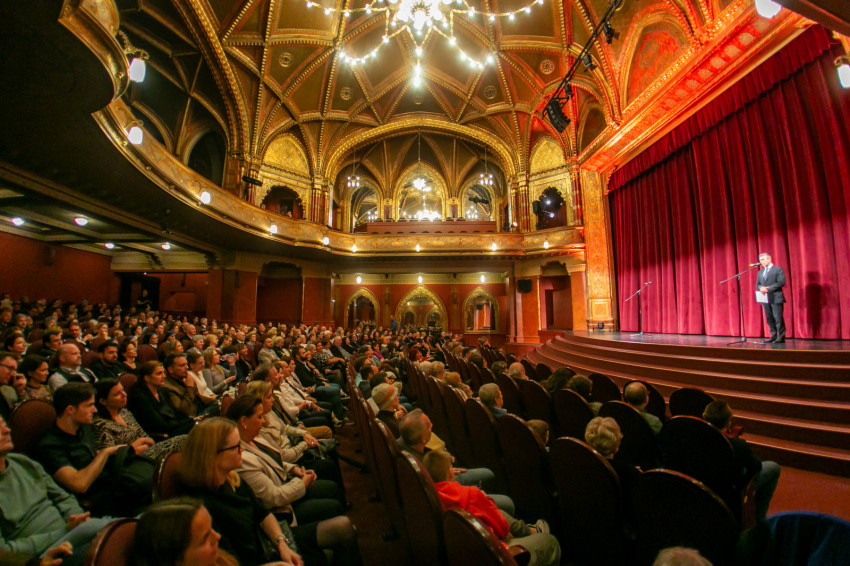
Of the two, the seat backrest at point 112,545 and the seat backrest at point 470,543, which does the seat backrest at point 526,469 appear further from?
the seat backrest at point 112,545

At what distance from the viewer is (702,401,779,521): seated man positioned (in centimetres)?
208

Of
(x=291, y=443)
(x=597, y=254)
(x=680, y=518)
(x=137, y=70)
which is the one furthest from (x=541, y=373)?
(x=597, y=254)

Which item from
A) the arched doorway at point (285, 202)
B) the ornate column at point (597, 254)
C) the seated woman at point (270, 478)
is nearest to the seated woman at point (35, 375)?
the seated woman at point (270, 478)

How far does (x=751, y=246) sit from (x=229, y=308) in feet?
43.4

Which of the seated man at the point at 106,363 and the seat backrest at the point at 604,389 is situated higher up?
the seated man at the point at 106,363

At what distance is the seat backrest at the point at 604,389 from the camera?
3861 mm

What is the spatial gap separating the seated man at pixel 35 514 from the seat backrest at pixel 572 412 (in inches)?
115

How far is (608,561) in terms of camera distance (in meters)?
1.73

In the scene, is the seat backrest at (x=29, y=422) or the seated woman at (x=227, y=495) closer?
the seated woman at (x=227, y=495)

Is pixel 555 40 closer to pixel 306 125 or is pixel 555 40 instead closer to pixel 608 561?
pixel 306 125

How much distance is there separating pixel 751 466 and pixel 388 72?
1512 centimetres

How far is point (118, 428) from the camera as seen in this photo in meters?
2.17

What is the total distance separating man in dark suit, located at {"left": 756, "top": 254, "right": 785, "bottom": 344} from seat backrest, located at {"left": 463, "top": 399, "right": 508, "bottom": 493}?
505cm

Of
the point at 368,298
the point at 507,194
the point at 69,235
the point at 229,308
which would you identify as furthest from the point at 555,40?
the point at 69,235
